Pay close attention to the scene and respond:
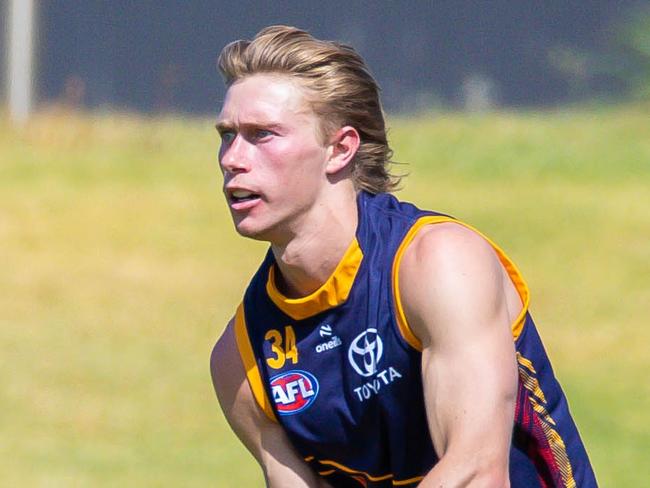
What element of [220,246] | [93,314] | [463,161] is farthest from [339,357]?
[463,161]

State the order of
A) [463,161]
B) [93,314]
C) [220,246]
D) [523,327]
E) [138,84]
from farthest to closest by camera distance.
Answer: [138,84] → [463,161] → [220,246] → [93,314] → [523,327]

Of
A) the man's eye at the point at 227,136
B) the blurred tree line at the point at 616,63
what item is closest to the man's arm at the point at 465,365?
the man's eye at the point at 227,136

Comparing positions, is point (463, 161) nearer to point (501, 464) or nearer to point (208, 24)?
point (208, 24)

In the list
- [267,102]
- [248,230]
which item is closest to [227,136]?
[267,102]

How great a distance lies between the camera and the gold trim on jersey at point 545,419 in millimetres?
4457

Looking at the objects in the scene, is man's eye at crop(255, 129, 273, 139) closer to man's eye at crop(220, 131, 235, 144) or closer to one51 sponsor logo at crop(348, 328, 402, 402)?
man's eye at crop(220, 131, 235, 144)

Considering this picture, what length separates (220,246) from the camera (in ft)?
45.1

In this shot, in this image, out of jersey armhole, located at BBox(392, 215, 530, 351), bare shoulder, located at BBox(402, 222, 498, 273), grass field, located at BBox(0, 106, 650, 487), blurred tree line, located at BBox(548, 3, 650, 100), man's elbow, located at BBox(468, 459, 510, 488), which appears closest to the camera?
man's elbow, located at BBox(468, 459, 510, 488)

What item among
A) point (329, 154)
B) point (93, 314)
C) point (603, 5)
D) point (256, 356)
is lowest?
point (93, 314)

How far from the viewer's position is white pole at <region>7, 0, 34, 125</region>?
16.5m

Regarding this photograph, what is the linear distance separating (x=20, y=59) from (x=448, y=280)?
13.1 meters

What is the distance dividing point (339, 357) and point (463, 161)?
36.7 ft

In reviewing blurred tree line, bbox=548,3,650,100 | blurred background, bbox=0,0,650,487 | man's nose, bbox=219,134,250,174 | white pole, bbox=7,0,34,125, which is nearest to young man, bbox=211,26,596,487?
man's nose, bbox=219,134,250,174

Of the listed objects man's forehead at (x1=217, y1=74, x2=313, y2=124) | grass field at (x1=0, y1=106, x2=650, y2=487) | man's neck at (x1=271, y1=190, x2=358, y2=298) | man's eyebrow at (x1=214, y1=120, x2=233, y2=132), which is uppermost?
man's forehead at (x1=217, y1=74, x2=313, y2=124)
